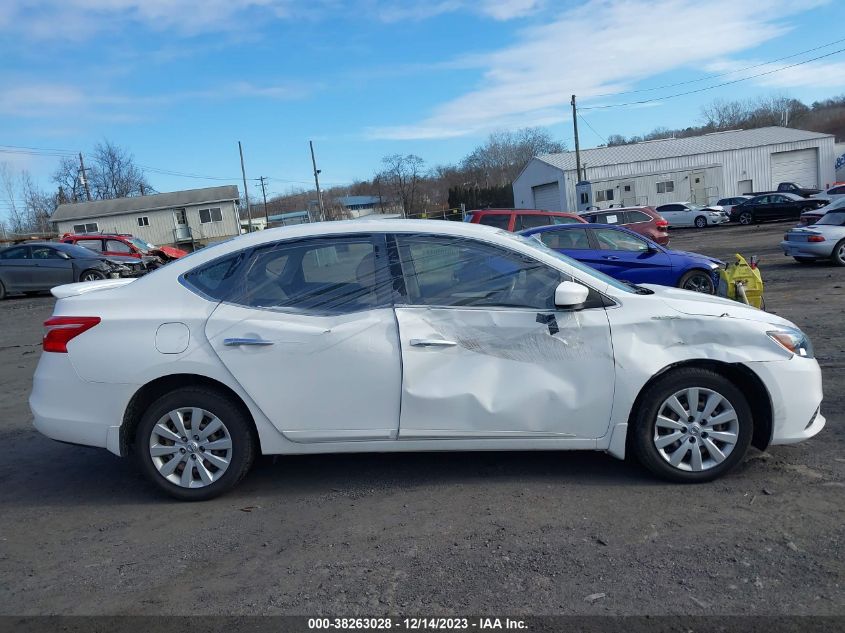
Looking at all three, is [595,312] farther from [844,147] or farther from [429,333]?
[844,147]

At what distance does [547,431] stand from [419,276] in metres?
1.29

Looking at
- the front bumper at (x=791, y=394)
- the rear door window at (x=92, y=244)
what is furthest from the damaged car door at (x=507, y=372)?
the rear door window at (x=92, y=244)

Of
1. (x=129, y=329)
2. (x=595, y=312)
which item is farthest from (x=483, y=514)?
(x=129, y=329)

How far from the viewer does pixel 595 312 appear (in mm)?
4422

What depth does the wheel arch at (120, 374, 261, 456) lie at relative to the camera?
14.9ft

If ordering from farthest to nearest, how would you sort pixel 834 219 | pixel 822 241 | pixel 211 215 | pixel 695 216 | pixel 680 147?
pixel 211 215 < pixel 680 147 < pixel 695 216 < pixel 834 219 < pixel 822 241

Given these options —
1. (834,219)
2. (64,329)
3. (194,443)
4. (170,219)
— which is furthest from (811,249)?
(170,219)

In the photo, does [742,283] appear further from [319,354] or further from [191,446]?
[191,446]

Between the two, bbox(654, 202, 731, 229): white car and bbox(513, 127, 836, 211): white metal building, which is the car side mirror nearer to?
bbox(654, 202, 731, 229): white car

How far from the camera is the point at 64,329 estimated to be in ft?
15.0

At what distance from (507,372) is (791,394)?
1.80 m

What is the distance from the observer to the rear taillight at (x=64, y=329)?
14.9 ft

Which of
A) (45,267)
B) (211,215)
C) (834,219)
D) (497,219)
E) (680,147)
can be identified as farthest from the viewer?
(211,215)

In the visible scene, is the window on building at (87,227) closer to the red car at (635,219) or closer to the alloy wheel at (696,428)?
the red car at (635,219)
